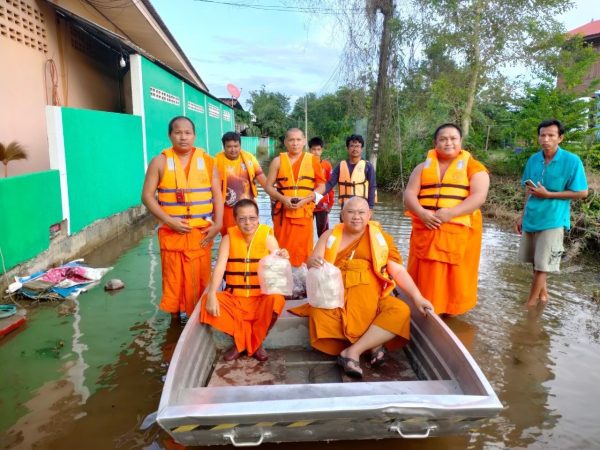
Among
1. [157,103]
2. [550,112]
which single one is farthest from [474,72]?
[157,103]

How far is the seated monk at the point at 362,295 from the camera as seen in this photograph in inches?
117

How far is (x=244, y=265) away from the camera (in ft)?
10.8

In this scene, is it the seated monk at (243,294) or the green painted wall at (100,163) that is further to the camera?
the green painted wall at (100,163)

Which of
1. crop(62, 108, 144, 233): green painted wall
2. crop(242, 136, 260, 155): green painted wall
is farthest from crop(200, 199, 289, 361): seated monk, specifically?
crop(242, 136, 260, 155): green painted wall

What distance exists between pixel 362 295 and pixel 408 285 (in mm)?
320

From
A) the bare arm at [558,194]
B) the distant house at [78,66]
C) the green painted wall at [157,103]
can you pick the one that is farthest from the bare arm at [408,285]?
the green painted wall at [157,103]

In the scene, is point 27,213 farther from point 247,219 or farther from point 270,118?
point 270,118

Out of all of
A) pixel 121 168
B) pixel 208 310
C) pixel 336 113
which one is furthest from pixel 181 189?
pixel 336 113

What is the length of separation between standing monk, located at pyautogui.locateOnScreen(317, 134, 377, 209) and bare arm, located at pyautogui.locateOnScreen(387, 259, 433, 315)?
2174mm

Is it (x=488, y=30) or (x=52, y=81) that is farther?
(x=488, y=30)

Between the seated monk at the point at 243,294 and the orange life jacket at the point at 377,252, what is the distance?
0.33 meters

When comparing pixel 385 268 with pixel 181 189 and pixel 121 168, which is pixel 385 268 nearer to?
pixel 181 189

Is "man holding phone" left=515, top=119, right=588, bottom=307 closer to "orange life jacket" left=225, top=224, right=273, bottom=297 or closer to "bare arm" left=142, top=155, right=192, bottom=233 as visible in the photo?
"orange life jacket" left=225, top=224, right=273, bottom=297

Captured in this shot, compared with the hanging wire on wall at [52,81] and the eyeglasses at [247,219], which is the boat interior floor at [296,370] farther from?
the hanging wire on wall at [52,81]
